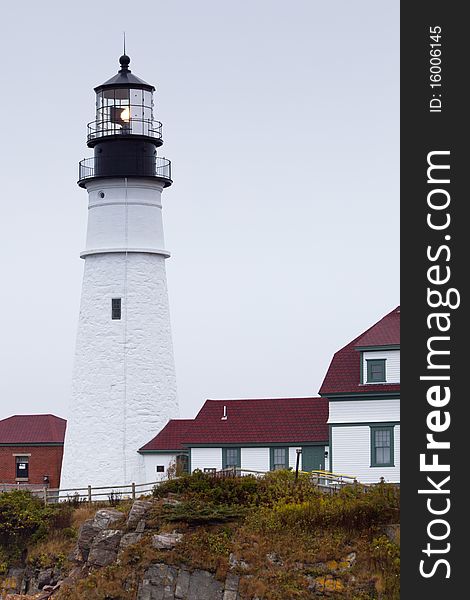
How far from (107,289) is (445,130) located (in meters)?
24.4

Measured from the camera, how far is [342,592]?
95.6ft

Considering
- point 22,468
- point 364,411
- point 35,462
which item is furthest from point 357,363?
point 22,468

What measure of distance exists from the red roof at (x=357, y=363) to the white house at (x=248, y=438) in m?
1.89

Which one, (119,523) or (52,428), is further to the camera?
(52,428)

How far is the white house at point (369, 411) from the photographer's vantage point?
38.3m

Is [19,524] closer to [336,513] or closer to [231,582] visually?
[231,582]

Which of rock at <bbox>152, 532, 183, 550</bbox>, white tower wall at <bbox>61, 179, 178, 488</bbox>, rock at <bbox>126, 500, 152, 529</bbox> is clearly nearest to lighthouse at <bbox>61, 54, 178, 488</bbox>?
white tower wall at <bbox>61, 179, 178, 488</bbox>

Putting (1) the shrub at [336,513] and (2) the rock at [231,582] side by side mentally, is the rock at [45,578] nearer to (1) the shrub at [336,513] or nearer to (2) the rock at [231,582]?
(1) the shrub at [336,513]

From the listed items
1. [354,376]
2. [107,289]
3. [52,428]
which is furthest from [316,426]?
[52,428]

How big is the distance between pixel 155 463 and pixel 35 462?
692 cm

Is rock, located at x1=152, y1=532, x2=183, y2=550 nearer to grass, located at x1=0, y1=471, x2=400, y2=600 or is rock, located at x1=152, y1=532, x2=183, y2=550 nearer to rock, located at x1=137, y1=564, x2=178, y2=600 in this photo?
grass, located at x1=0, y1=471, x2=400, y2=600

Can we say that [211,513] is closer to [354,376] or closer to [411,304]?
[354,376]

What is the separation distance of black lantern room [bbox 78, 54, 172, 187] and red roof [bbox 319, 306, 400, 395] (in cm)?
855

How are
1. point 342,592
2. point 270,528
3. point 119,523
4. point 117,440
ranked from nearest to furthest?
point 342,592, point 270,528, point 119,523, point 117,440
